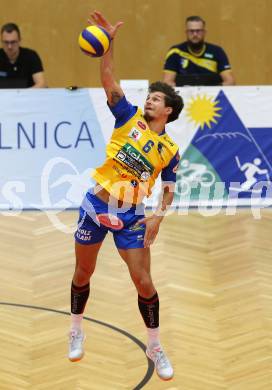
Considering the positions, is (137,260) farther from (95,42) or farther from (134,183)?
(95,42)

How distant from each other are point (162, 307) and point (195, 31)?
17.3 ft

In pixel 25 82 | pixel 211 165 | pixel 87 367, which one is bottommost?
pixel 87 367

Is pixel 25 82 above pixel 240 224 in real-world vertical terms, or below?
above

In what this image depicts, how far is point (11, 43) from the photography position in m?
15.3

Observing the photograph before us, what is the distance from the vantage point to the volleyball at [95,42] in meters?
8.98

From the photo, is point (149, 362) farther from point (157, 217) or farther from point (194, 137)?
point (194, 137)

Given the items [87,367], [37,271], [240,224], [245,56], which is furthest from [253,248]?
[245,56]

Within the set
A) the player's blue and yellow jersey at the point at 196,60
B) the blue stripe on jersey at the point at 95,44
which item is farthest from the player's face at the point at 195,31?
the blue stripe on jersey at the point at 95,44

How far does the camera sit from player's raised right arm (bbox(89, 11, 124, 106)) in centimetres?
913

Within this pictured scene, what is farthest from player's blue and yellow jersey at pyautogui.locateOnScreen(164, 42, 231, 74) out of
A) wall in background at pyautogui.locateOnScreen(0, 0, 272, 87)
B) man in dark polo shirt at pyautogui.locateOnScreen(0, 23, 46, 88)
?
wall in background at pyautogui.locateOnScreen(0, 0, 272, 87)

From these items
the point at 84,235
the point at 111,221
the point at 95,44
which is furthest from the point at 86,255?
the point at 95,44

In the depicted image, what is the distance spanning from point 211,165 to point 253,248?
5.80 feet

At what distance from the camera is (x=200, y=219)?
1490 centimetres

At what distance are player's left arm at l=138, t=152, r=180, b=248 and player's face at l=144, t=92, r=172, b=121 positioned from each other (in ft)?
1.50
